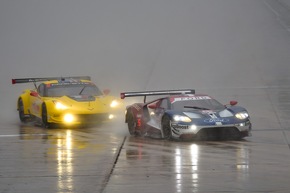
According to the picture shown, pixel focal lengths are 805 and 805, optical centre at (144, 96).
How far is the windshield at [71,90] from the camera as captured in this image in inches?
770

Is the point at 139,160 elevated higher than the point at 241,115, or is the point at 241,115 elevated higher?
the point at 241,115

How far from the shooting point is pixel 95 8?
49688mm

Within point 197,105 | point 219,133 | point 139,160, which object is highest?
point 197,105

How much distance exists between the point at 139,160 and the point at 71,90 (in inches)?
304

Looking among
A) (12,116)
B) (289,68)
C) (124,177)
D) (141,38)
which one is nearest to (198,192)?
(124,177)

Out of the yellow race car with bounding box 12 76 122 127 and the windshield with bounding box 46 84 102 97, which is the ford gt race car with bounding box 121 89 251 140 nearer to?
the yellow race car with bounding box 12 76 122 127

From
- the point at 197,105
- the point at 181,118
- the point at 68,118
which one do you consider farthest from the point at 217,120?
the point at 68,118

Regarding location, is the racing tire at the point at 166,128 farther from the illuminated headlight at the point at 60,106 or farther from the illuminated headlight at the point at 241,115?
the illuminated headlight at the point at 60,106

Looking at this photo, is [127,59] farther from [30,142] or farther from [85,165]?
[85,165]

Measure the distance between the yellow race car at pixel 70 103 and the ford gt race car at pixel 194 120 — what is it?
88.2 inches

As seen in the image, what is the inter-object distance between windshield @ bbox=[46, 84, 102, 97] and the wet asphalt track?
106 centimetres

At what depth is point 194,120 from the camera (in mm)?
14922

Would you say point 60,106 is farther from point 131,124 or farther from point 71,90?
point 131,124

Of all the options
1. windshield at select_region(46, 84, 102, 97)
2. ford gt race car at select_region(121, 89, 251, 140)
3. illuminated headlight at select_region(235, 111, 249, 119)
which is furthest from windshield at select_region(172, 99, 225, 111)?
windshield at select_region(46, 84, 102, 97)
